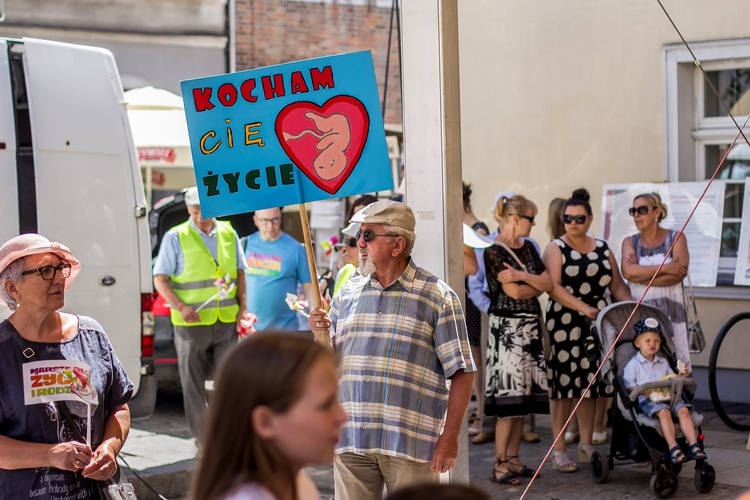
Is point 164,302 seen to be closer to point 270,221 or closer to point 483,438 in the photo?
point 270,221

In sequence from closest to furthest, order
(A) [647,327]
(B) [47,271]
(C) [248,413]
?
(C) [248,413] → (B) [47,271] → (A) [647,327]

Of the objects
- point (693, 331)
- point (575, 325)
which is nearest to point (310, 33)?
point (693, 331)

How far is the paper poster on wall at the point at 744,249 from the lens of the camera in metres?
9.09

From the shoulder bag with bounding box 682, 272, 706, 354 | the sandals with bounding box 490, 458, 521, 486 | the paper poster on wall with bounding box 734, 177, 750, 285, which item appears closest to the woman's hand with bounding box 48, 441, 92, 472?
the sandals with bounding box 490, 458, 521, 486

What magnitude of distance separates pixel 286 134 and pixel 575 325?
353 centimetres

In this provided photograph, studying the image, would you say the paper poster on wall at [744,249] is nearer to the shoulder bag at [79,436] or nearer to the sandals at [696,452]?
the sandals at [696,452]

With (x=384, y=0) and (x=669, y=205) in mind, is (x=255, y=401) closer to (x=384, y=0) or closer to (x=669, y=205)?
(x=669, y=205)

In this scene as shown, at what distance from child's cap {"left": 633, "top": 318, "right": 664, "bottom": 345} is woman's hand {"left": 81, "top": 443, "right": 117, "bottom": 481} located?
4.05m

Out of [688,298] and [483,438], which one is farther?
[688,298]

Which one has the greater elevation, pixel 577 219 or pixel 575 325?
pixel 577 219

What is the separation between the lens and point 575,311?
7.77 metres

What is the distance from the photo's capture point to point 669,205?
9602 millimetres

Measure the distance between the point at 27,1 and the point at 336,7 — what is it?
220 inches

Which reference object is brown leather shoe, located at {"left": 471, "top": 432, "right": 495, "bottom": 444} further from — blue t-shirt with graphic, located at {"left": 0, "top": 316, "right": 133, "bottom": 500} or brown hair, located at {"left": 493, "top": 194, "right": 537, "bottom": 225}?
blue t-shirt with graphic, located at {"left": 0, "top": 316, "right": 133, "bottom": 500}
